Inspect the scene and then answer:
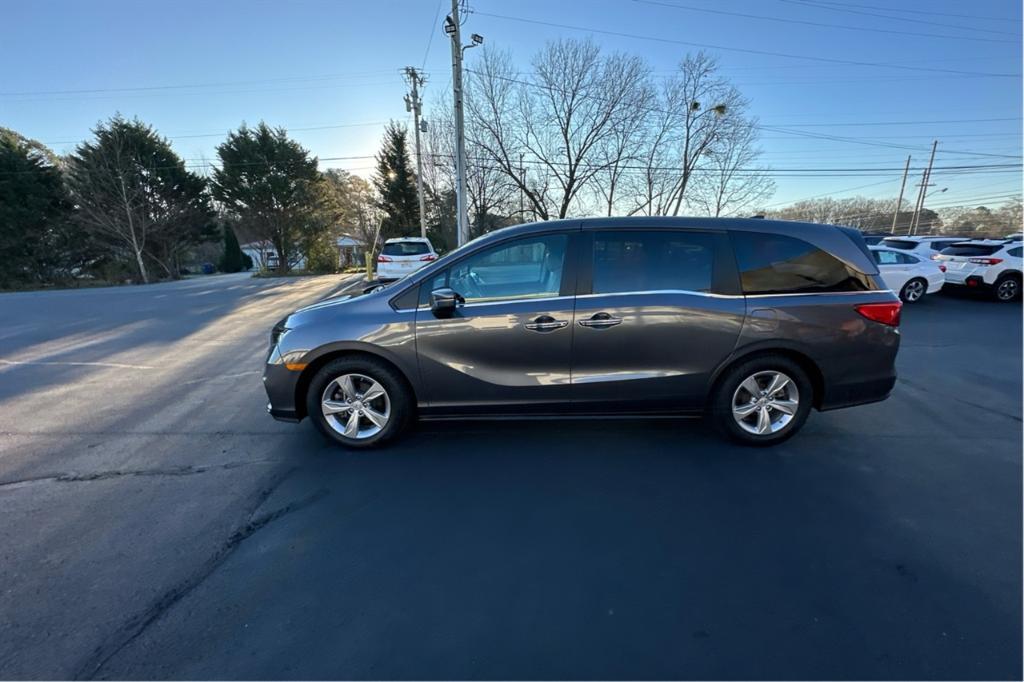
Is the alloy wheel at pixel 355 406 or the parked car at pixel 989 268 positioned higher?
the parked car at pixel 989 268

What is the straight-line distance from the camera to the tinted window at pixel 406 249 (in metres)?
14.4

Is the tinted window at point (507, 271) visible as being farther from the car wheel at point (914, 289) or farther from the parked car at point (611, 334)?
the car wheel at point (914, 289)

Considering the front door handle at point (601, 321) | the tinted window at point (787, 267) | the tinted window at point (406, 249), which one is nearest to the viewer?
the front door handle at point (601, 321)

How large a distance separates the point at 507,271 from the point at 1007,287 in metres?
15.0

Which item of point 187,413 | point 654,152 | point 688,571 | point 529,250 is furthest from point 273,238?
point 688,571

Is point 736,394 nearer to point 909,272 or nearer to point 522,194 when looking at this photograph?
point 909,272

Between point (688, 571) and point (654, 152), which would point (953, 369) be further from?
point (654, 152)

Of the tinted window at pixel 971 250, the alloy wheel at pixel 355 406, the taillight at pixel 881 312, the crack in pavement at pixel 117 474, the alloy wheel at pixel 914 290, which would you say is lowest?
the crack in pavement at pixel 117 474

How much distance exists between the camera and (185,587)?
2.16 metres

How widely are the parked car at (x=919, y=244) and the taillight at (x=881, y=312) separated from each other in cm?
1113

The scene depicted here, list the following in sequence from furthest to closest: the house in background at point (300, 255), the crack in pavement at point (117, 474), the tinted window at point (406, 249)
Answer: the house in background at point (300, 255) → the tinted window at point (406, 249) → the crack in pavement at point (117, 474)

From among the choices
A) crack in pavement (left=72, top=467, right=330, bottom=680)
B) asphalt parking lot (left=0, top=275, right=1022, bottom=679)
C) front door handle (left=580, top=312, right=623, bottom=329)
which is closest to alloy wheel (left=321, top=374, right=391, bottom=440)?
asphalt parking lot (left=0, top=275, right=1022, bottom=679)

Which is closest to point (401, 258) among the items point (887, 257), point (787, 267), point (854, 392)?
point (787, 267)

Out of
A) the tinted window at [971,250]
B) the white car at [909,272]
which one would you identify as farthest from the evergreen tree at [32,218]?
the tinted window at [971,250]
